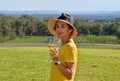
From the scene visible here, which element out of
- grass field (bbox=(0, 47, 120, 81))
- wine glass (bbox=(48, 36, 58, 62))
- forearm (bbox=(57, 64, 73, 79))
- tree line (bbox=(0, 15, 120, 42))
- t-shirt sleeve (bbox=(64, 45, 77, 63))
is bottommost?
tree line (bbox=(0, 15, 120, 42))

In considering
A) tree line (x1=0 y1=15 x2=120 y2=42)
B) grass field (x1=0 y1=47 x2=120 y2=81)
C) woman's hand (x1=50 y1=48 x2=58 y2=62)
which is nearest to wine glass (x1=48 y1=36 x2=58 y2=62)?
woman's hand (x1=50 y1=48 x2=58 y2=62)

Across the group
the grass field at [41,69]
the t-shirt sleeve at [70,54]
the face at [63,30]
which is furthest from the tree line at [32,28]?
the t-shirt sleeve at [70,54]

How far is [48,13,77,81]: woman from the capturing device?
151 inches

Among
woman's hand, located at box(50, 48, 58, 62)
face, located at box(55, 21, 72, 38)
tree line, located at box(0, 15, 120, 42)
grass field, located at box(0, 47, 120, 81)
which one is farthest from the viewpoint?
tree line, located at box(0, 15, 120, 42)

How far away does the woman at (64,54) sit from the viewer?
151 inches

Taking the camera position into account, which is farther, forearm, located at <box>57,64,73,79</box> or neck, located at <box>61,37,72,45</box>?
neck, located at <box>61,37,72,45</box>

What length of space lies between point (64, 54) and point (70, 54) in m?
0.08

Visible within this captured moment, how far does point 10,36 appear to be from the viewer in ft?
284

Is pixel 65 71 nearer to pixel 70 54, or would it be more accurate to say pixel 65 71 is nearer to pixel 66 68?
pixel 66 68

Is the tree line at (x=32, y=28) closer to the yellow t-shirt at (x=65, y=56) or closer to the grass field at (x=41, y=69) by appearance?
the grass field at (x=41, y=69)

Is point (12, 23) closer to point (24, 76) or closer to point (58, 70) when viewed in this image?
point (24, 76)

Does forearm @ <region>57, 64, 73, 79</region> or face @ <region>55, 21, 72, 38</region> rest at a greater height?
face @ <region>55, 21, 72, 38</region>

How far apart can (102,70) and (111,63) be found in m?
1.77

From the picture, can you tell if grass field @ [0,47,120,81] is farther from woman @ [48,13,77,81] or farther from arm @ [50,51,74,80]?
arm @ [50,51,74,80]
